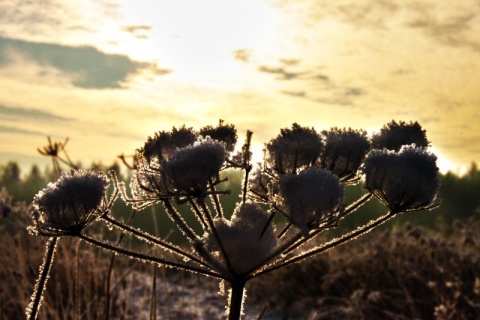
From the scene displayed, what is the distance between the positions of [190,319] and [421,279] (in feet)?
8.60

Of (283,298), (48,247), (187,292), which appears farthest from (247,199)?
(187,292)

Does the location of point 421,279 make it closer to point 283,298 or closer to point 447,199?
point 283,298

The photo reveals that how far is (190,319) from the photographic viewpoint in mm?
7188

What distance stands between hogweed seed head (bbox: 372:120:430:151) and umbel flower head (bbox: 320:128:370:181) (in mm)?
191

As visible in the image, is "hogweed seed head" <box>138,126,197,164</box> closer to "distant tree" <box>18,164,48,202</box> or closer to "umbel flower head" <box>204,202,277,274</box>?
"umbel flower head" <box>204,202,277,274</box>

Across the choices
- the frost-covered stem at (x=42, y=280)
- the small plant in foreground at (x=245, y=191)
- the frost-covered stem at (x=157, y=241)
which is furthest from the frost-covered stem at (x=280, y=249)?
the frost-covered stem at (x=42, y=280)

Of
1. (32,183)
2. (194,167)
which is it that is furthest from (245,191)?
(32,183)

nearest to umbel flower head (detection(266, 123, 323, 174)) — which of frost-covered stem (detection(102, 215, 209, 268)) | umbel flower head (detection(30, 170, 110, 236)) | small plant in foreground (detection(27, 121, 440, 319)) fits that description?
small plant in foreground (detection(27, 121, 440, 319))

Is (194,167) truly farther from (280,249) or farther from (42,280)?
(42,280)

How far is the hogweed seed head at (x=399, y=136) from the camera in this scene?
91.3 inches

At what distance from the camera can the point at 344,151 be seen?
2.07m

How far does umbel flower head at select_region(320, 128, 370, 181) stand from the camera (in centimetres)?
208

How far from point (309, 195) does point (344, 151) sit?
33 cm

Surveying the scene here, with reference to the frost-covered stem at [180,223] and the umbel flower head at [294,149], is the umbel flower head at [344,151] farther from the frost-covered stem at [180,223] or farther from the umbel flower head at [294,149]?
the frost-covered stem at [180,223]
